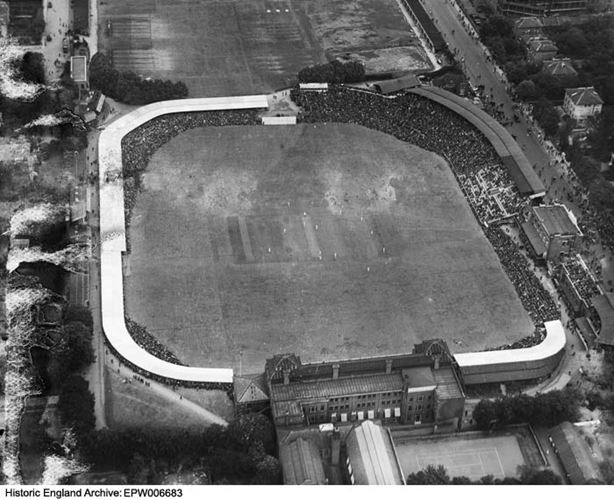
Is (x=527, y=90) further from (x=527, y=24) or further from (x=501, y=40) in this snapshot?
(x=527, y=24)

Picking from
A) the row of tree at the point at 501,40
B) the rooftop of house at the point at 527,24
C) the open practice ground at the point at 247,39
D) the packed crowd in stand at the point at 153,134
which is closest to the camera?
the packed crowd in stand at the point at 153,134

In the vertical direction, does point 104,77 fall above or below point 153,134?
above

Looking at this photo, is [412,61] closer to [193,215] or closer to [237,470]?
[193,215]

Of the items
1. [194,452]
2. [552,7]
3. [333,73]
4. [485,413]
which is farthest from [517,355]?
[552,7]

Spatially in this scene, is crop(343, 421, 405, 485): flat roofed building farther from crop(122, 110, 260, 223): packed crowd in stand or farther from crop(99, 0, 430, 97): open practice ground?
crop(99, 0, 430, 97): open practice ground

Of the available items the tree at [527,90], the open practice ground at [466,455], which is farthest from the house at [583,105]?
the open practice ground at [466,455]

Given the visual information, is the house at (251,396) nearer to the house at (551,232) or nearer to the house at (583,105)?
the house at (551,232)

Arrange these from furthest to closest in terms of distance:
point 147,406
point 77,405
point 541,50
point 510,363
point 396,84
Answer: point 541,50 < point 396,84 < point 510,363 < point 147,406 < point 77,405
